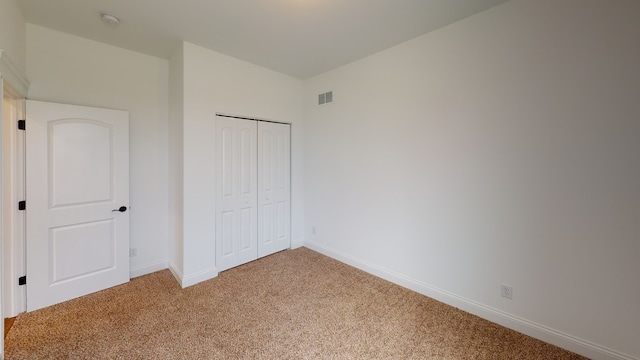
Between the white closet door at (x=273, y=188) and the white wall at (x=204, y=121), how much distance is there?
19.3 inches

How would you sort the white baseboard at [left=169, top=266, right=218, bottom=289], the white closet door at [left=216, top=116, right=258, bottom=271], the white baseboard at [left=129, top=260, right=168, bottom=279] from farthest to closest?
the white closet door at [left=216, top=116, right=258, bottom=271] → the white baseboard at [left=129, top=260, right=168, bottom=279] → the white baseboard at [left=169, top=266, right=218, bottom=289]

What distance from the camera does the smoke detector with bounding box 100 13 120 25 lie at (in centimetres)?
232

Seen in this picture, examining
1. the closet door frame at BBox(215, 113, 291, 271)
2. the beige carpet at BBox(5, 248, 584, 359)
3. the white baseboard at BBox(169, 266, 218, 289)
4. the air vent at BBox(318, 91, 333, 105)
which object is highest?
the air vent at BBox(318, 91, 333, 105)

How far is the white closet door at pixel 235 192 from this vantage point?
3264 mm

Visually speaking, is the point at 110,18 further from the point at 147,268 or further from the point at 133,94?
the point at 147,268

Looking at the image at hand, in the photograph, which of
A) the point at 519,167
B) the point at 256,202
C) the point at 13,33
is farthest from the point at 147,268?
the point at 519,167

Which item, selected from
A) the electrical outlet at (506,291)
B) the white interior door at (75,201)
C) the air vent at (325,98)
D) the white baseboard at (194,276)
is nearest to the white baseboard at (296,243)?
the white baseboard at (194,276)

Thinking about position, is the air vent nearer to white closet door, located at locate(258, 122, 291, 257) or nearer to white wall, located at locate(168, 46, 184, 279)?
white closet door, located at locate(258, 122, 291, 257)

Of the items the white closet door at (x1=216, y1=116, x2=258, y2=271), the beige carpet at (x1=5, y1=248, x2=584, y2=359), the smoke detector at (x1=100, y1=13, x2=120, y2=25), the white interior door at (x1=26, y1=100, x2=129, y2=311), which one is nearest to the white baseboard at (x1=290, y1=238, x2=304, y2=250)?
the white closet door at (x1=216, y1=116, x2=258, y2=271)

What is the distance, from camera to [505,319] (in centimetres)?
223

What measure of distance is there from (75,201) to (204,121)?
5.18 feet

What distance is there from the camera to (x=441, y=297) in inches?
104

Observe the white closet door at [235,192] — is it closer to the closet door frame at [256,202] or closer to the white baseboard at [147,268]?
the closet door frame at [256,202]

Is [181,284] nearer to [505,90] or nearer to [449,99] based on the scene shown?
[449,99]
